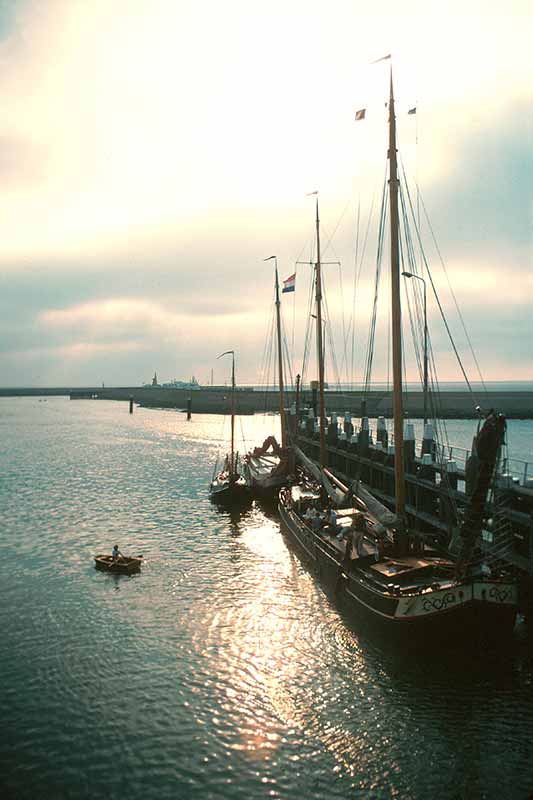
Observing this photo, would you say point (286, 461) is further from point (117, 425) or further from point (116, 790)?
point (117, 425)

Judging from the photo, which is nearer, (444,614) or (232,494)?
(444,614)

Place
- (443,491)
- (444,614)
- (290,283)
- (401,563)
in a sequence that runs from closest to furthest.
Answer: (444,614), (401,563), (443,491), (290,283)

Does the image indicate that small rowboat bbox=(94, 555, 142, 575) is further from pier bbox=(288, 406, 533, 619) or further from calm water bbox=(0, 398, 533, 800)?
pier bbox=(288, 406, 533, 619)

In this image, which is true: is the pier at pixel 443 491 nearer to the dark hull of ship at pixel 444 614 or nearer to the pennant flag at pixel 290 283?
the dark hull of ship at pixel 444 614

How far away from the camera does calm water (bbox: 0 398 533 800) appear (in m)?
15.4

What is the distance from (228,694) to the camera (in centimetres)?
1966

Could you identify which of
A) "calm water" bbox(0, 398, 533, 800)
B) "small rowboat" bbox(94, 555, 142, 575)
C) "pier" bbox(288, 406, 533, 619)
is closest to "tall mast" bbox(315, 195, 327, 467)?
"pier" bbox(288, 406, 533, 619)

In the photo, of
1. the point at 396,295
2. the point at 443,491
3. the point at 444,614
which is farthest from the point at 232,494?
the point at 444,614

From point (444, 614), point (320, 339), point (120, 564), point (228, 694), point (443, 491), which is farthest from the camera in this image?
point (320, 339)

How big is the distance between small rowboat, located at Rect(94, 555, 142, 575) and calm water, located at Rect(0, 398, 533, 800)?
73 centimetres

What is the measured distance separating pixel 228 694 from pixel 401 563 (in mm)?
9448

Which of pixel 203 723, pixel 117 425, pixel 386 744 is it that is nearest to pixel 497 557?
pixel 386 744

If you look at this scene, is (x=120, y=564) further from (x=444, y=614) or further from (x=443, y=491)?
(x=444, y=614)

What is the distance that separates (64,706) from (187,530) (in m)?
24.5
